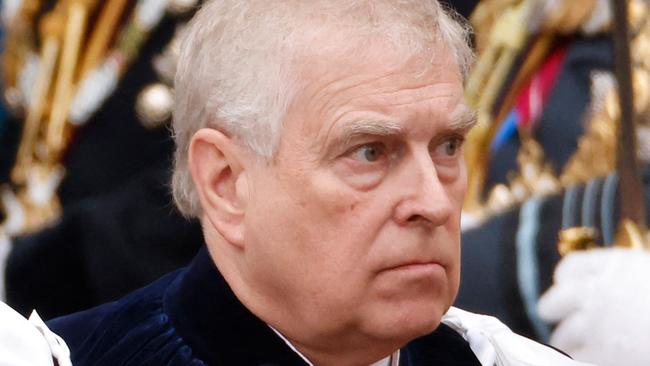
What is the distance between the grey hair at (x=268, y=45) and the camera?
2.73 m

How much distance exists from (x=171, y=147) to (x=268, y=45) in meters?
1.47

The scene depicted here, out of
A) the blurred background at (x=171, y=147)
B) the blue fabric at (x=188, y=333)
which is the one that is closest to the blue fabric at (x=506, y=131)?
the blurred background at (x=171, y=147)

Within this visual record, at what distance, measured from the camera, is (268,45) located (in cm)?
274

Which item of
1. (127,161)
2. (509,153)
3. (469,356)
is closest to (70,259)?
(127,161)

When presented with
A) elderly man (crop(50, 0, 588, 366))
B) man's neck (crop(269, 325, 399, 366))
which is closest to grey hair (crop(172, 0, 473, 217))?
elderly man (crop(50, 0, 588, 366))

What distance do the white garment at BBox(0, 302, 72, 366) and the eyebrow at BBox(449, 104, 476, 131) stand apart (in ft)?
1.75

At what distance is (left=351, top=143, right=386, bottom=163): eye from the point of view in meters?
2.74

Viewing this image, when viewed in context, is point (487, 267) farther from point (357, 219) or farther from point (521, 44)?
point (357, 219)

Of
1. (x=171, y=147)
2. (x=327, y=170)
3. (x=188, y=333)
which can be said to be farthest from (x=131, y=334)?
(x=171, y=147)

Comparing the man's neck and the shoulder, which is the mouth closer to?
the man's neck

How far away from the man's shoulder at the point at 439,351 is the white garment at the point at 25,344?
46 cm

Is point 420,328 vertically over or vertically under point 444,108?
under

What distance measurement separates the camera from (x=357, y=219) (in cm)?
273

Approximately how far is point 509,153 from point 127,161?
0.70 metres
